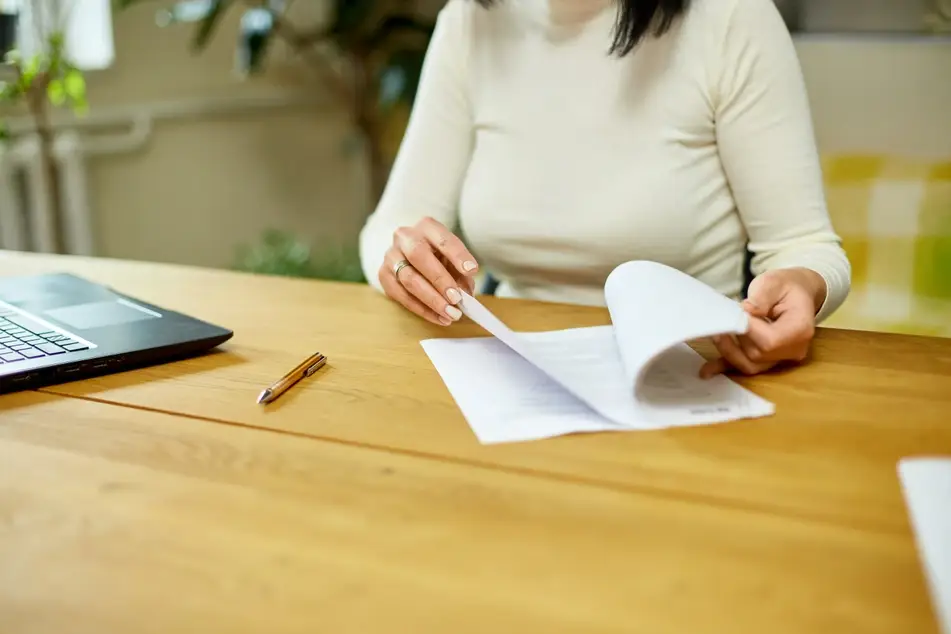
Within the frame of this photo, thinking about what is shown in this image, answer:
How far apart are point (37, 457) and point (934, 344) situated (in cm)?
80

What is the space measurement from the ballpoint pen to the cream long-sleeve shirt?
0.35 m

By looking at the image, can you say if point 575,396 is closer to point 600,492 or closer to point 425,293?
point 600,492

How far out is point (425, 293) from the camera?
0.94 m

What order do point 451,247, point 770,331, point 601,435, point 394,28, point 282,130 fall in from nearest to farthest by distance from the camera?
point 601,435, point 770,331, point 451,247, point 394,28, point 282,130

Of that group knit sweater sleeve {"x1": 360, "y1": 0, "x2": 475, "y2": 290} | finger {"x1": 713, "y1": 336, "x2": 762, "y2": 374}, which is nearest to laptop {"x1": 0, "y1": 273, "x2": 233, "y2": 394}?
knit sweater sleeve {"x1": 360, "y1": 0, "x2": 475, "y2": 290}

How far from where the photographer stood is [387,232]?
119 centimetres

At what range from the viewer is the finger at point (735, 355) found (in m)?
0.78

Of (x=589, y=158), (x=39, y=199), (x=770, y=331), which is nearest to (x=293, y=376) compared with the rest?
(x=770, y=331)

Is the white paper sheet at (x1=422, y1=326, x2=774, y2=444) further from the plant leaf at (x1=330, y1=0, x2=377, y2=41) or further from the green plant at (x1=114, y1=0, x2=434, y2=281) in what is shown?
the plant leaf at (x1=330, y1=0, x2=377, y2=41)

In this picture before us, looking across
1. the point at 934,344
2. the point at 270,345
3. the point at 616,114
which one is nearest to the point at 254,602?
the point at 270,345

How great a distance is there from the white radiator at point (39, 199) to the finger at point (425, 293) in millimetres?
1330

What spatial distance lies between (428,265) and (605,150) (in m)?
0.32

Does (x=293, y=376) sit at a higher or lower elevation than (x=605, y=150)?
lower

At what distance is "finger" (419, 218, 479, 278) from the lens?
92 cm
